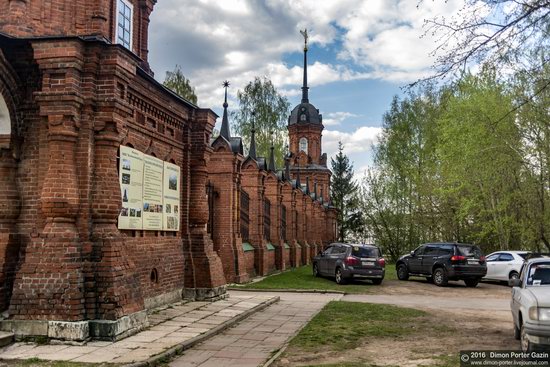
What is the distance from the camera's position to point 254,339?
8.95 metres

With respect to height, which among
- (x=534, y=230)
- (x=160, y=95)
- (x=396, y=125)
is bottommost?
(x=534, y=230)

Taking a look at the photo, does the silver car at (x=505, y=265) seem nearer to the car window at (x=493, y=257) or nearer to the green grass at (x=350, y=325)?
the car window at (x=493, y=257)

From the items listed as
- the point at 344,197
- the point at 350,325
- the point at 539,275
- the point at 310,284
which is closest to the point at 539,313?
the point at 539,275

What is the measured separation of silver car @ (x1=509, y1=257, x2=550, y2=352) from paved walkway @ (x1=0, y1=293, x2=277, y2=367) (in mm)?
4784

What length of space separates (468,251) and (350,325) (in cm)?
1108

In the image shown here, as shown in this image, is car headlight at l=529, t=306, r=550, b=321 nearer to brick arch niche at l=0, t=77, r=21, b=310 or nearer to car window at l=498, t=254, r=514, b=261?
brick arch niche at l=0, t=77, r=21, b=310

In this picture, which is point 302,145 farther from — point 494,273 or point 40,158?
point 40,158

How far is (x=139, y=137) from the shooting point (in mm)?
10781

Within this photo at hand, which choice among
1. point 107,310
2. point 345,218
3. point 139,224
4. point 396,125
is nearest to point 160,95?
point 139,224

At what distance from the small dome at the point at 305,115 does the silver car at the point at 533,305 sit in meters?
47.3

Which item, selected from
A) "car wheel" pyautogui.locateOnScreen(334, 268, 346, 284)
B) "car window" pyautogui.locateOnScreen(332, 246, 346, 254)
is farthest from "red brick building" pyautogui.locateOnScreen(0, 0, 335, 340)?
"car window" pyautogui.locateOnScreen(332, 246, 346, 254)

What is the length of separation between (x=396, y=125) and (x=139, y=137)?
31548mm

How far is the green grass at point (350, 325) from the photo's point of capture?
865 centimetres

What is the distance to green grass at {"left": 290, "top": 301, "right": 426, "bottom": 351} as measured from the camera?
8.65 meters
